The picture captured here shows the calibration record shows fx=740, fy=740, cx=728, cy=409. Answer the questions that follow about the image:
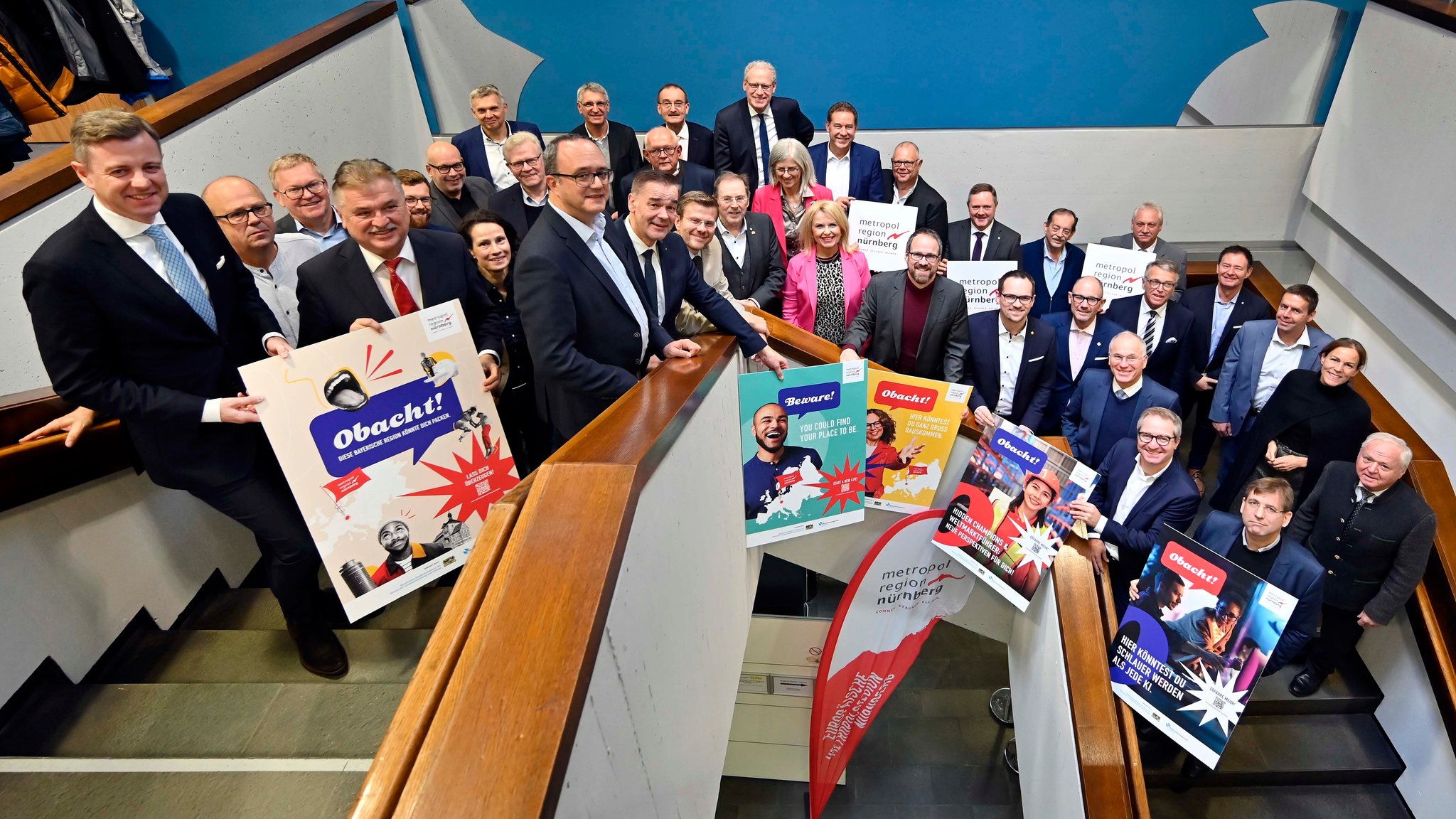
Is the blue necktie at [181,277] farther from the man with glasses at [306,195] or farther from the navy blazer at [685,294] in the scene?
the navy blazer at [685,294]

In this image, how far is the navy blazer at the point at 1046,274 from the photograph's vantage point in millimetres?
4363

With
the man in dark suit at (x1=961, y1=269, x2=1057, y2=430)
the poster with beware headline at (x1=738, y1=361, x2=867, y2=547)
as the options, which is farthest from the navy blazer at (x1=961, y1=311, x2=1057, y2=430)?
the poster with beware headline at (x1=738, y1=361, x2=867, y2=547)

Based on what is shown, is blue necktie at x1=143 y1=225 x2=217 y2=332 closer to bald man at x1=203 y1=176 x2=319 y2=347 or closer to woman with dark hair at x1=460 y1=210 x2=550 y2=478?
bald man at x1=203 y1=176 x2=319 y2=347

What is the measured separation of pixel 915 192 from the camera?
434cm

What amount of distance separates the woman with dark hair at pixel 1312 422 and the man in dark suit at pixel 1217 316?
41 cm

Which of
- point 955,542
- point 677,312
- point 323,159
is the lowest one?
point 955,542

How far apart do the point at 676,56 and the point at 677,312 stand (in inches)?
142

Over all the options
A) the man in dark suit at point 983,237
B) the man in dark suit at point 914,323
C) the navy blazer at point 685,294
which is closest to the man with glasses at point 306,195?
the navy blazer at point 685,294

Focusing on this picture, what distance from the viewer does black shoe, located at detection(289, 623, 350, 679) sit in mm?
2195

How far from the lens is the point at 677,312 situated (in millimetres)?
2559

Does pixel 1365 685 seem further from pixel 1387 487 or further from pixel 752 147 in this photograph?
pixel 752 147

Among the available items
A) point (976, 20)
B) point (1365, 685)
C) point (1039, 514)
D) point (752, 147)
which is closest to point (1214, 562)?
point (1039, 514)

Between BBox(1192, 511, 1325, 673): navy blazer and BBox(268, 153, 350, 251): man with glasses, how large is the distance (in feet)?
11.8

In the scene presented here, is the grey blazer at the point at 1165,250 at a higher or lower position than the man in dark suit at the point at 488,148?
lower
